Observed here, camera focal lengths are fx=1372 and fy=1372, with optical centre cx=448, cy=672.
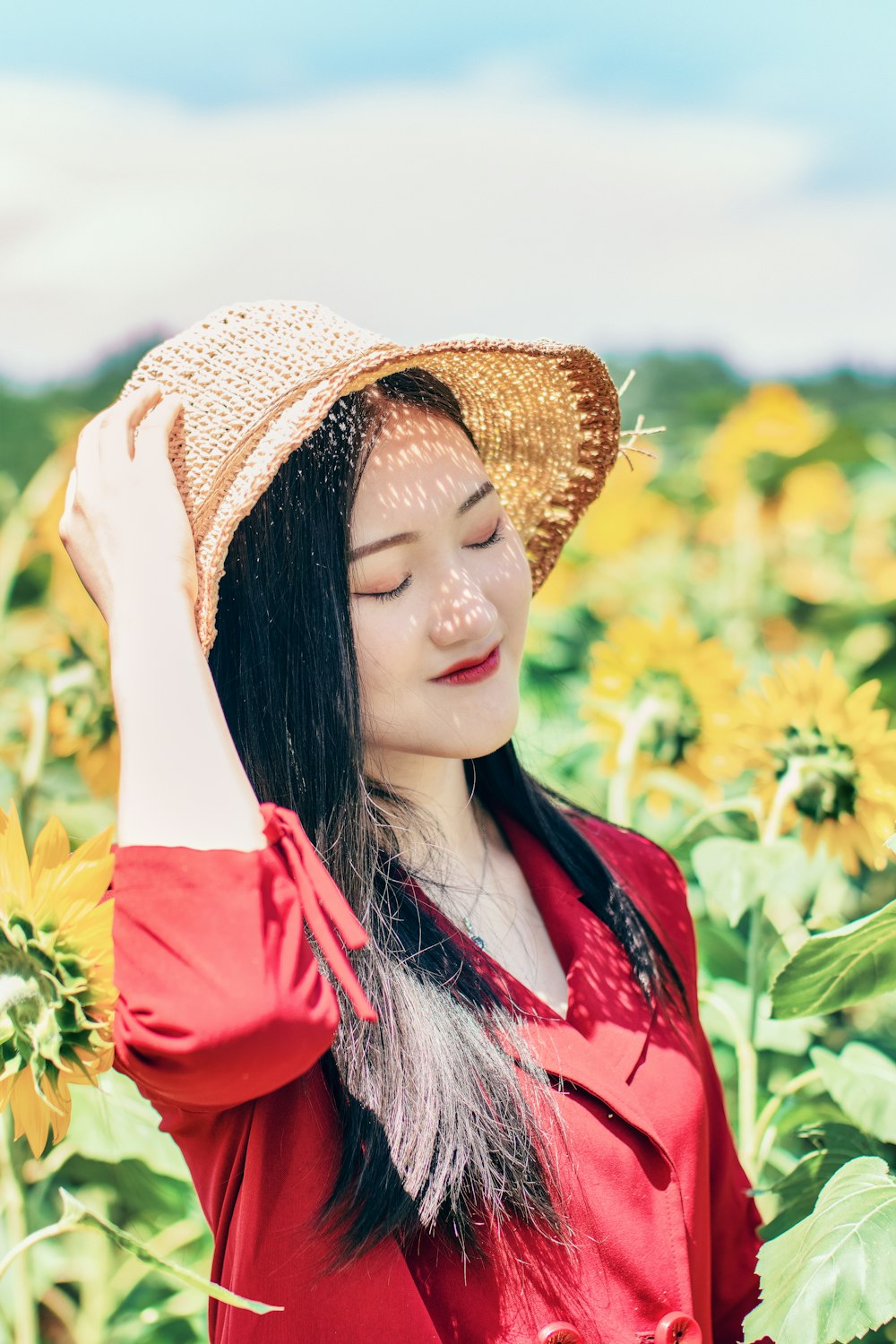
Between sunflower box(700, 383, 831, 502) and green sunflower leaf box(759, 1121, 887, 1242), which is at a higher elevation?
sunflower box(700, 383, 831, 502)

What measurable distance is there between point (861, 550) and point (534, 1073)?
70.8 inches

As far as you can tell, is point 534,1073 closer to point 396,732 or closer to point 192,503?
point 396,732

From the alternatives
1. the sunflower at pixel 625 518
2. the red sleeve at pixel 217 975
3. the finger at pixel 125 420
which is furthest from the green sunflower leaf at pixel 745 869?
the sunflower at pixel 625 518

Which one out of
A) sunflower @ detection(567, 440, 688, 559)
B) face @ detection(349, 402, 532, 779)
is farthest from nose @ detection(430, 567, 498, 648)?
sunflower @ detection(567, 440, 688, 559)

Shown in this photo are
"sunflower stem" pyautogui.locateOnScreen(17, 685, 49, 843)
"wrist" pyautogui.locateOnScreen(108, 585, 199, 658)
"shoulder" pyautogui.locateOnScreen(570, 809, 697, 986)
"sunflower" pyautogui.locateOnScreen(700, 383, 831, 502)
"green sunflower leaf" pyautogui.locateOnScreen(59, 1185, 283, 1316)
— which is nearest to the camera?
"green sunflower leaf" pyautogui.locateOnScreen(59, 1185, 283, 1316)

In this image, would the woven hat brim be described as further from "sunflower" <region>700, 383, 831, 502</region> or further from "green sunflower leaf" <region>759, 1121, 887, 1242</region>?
"sunflower" <region>700, 383, 831, 502</region>

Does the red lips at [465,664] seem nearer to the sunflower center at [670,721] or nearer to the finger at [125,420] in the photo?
the finger at [125,420]

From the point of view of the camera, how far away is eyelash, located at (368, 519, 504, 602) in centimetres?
85

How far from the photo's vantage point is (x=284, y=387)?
2.73 ft

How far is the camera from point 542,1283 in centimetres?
83

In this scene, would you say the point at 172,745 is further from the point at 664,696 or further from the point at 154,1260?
the point at 664,696

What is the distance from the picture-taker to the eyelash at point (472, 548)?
85cm

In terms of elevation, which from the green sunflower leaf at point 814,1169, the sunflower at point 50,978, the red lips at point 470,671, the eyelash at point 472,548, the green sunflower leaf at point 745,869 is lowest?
the green sunflower leaf at point 814,1169

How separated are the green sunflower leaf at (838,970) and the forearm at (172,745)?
0.37 m
